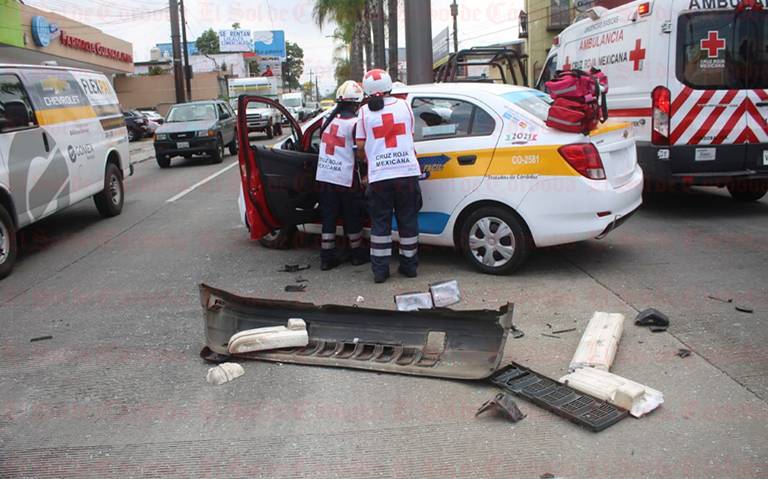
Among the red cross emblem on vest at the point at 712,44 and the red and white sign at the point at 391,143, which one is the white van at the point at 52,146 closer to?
the red and white sign at the point at 391,143

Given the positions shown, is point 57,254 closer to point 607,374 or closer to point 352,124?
point 352,124

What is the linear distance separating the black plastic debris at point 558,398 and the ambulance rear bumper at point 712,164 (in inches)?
201

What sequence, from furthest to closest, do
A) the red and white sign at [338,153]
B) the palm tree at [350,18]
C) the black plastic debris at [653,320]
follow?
the palm tree at [350,18], the red and white sign at [338,153], the black plastic debris at [653,320]

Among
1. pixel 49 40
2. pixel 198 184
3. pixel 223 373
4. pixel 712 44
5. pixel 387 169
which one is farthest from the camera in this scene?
pixel 49 40

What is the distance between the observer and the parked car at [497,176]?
607 cm

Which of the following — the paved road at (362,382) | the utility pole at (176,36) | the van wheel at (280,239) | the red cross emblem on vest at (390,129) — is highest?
the utility pole at (176,36)

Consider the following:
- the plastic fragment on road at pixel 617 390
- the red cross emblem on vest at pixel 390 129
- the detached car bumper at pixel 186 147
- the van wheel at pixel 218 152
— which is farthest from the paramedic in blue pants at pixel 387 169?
the van wheel at pixel 218 152

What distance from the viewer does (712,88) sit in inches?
327

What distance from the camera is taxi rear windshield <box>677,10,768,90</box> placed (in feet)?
27.1

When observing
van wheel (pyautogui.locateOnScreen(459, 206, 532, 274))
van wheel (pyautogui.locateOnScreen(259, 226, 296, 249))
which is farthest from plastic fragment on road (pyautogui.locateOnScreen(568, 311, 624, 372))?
van wheel (pyautogui.locateOnScreen(259, 226, 296, 249))

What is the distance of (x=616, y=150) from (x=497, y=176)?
1114 mm

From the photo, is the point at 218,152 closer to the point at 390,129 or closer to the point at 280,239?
the point at 280,239

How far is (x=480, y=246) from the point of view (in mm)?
6434

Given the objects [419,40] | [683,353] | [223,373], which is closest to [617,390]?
[683,353]
